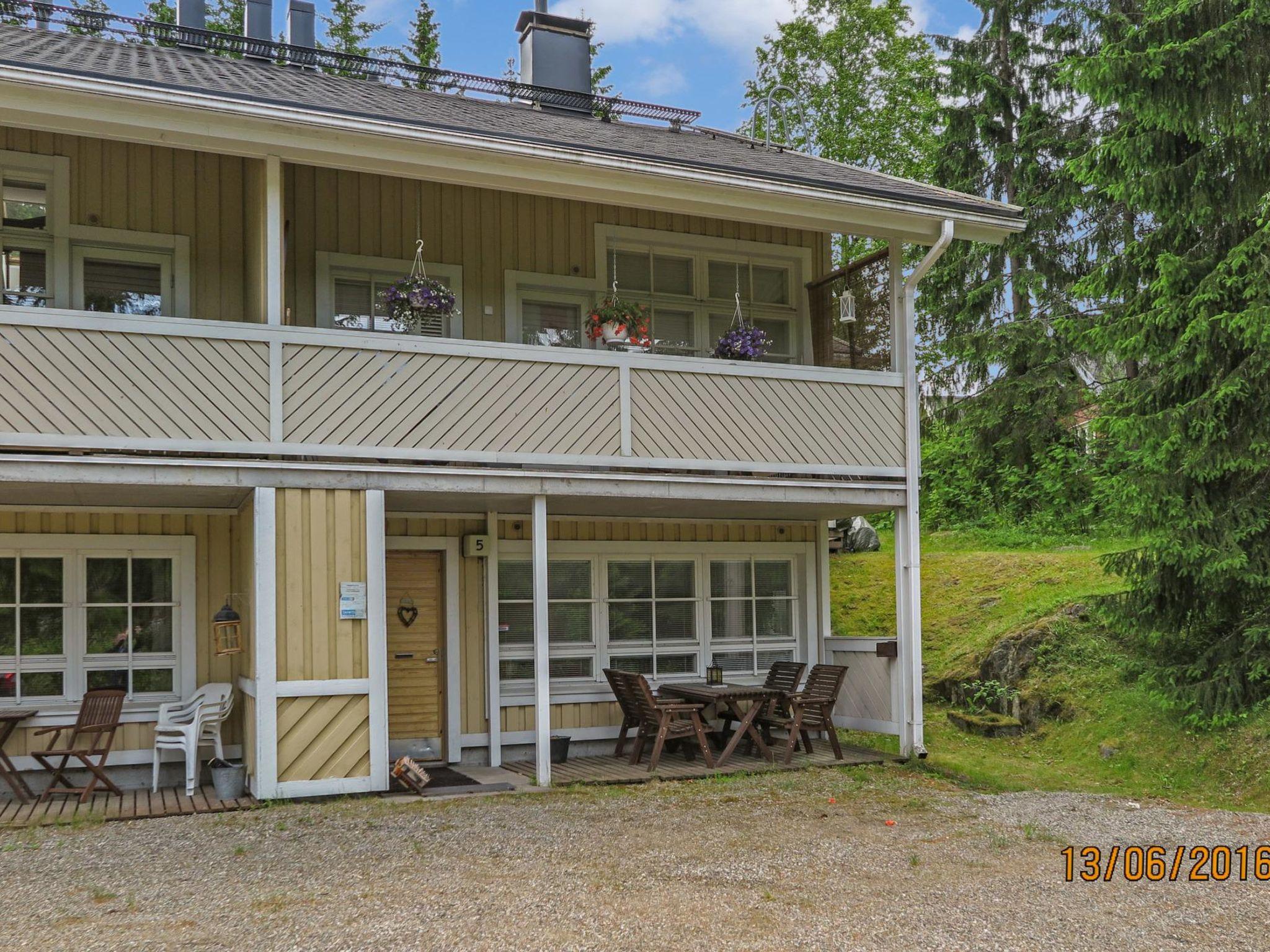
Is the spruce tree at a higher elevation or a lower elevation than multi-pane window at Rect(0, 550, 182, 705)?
higher

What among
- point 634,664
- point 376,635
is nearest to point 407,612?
point 376,635

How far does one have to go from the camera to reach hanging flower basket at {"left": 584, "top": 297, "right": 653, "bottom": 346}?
32.8ft

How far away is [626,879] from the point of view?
609cm

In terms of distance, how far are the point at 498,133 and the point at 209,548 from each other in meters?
4.14

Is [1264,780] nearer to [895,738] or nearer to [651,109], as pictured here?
[895,738]

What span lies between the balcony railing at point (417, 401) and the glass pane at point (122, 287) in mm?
1760

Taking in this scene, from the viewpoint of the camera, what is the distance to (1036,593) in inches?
545

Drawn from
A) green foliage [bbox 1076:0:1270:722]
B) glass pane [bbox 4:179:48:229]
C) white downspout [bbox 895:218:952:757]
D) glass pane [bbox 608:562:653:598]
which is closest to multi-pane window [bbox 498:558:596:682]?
glass pane [bbox 608:562:653:598]

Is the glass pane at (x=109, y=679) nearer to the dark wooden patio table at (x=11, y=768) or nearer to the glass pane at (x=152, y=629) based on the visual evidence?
the glass pane at (x=152, y=629)

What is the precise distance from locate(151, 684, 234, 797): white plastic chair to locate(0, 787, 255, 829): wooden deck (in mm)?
205

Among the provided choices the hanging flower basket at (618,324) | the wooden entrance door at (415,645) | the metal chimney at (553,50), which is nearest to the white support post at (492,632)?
the wooden entrance door at (415,645)

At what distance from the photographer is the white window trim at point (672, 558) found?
10.7 metres

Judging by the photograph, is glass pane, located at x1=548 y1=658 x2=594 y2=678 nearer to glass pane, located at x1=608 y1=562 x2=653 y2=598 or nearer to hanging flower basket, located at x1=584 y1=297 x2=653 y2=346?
glass pane, located at x1=608 y1=562 x2=653 y2=598
